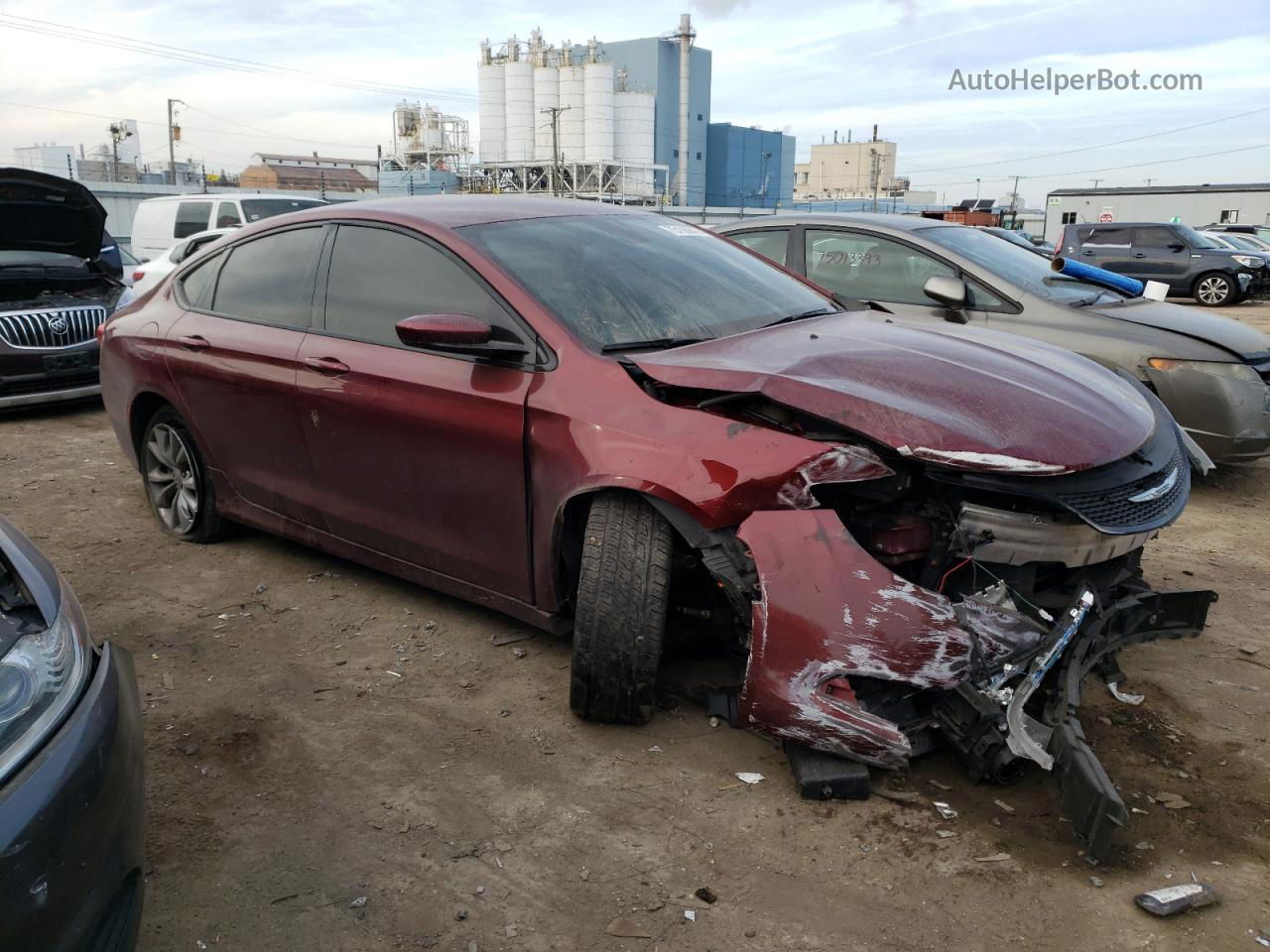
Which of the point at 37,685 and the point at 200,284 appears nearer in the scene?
the point at 37,685

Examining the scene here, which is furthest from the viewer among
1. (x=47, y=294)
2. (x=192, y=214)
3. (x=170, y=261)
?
(x=192, y=214)

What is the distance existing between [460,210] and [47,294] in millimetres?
5827

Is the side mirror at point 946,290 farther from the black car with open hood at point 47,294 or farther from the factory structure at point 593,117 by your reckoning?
the factory structure at point 593,117

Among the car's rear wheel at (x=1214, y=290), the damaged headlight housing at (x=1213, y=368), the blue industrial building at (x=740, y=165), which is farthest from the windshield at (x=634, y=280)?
the blue industrial building at (x=740, y=165)

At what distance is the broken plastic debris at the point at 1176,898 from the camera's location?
2.24 meters

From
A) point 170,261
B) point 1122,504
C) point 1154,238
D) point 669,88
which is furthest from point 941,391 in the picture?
point 669,88

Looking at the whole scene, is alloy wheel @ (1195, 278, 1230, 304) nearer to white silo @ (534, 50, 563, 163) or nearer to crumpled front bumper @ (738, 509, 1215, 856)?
crumpled front bumper @ (738, 509, 1215, 856)

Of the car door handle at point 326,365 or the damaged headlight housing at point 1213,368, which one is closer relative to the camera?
the car door handle at point 326,365

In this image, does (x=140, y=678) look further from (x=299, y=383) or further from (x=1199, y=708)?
(x=1199, y=708)

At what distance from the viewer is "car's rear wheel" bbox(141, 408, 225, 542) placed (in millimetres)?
4523

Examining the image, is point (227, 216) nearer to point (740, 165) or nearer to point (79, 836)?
point (79, 836)

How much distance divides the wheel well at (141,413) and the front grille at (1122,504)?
3920mm

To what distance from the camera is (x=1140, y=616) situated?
122 inches

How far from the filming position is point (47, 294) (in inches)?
309
